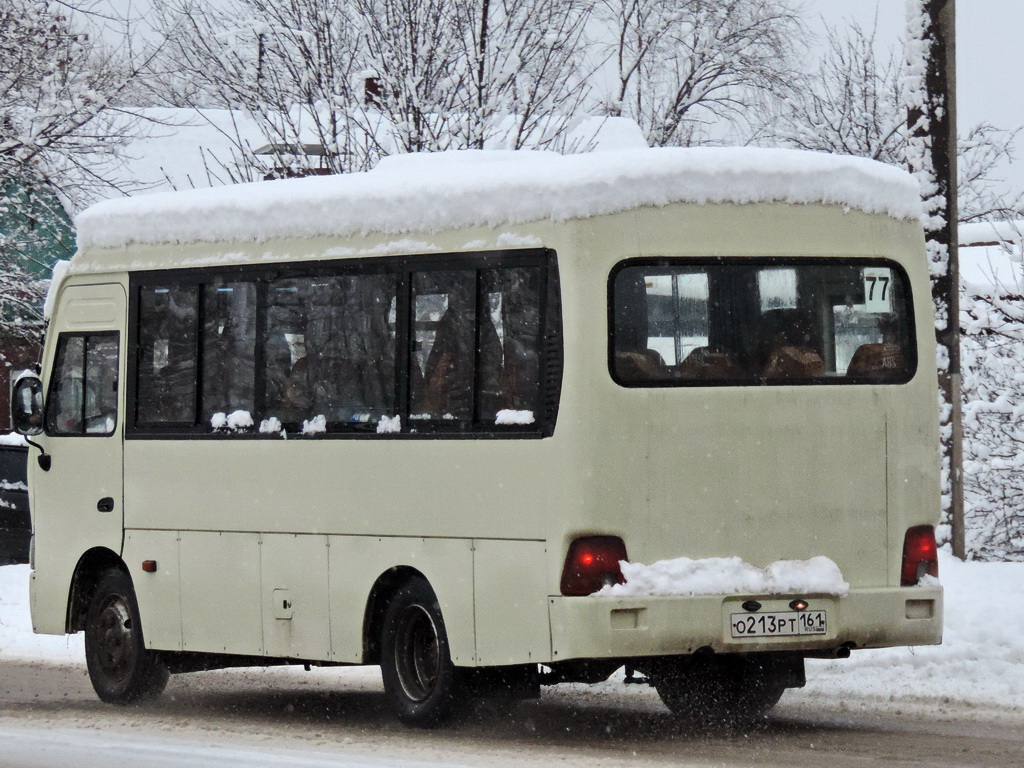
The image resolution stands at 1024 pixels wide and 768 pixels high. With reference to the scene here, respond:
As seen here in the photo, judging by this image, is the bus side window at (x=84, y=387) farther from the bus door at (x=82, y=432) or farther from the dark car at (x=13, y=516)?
the dark car at (x=13, y=516)

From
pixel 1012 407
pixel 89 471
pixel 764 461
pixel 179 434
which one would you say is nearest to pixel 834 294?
pixel 764 461

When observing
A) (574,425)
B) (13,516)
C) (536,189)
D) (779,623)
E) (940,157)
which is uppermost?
(940,157)

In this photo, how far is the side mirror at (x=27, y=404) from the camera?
12.6 metres

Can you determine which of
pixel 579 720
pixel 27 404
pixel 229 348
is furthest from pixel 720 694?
pixel 27 404

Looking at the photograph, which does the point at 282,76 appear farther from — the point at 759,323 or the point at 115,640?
the point at 759,323

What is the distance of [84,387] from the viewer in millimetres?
12656

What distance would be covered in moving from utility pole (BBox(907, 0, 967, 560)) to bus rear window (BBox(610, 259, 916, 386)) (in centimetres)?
496

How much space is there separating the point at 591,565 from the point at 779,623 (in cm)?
96

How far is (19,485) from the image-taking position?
926 inches

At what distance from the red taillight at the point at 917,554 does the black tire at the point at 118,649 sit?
A: 463 centimetres

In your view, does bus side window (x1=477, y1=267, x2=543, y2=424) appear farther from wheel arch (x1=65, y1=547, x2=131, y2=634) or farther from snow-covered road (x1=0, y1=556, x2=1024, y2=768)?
wheel arch (x1=65, y1=547, x2=131, y2=634)

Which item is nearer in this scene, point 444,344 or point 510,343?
point 510,343

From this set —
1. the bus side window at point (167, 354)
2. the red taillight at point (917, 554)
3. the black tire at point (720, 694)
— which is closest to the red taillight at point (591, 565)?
the black tire at point (720, 694)

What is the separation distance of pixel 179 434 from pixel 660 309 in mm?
3419
